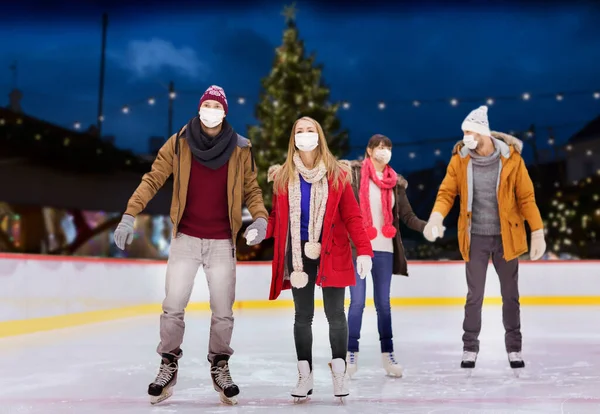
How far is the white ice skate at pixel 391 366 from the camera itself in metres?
3.86

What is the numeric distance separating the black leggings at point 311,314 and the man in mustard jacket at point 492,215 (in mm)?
945

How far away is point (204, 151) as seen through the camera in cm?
304

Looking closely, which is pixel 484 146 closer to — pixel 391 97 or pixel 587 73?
pixel 587 73

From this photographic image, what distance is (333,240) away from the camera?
3.10 meters

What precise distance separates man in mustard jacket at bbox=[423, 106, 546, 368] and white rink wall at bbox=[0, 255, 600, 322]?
348 centimetres

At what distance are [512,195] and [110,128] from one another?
15784mm

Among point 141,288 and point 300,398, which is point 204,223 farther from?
point 141,288

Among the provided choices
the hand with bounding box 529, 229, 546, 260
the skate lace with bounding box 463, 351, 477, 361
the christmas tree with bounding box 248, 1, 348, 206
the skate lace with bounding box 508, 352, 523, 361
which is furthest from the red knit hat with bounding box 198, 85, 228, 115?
the christmas tree with bounding box 248, 1, 348, 206

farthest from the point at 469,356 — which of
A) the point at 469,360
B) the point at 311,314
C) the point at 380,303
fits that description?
the point at 311,314

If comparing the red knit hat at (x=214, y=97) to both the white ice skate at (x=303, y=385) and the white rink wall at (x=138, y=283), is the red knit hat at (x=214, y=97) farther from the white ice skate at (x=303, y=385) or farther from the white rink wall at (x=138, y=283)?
the white rink wall at (x=138, y=283)

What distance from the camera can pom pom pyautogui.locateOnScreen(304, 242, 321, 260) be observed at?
3.05 m

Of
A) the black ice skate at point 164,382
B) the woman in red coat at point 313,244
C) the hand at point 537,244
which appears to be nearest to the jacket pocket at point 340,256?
the woman in red coat at point 313,244

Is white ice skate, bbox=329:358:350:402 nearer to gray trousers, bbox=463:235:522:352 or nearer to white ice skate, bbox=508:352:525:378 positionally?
gray trousers, bbox=463:235:522:352

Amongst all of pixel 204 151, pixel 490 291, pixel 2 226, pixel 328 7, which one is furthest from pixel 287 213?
pixel 2 226
